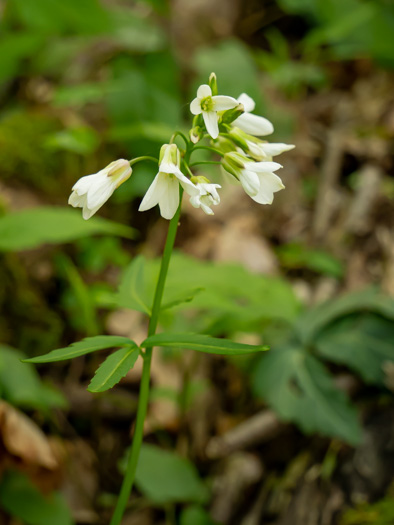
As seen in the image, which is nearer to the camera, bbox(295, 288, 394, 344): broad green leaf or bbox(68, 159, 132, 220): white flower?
bbox(68, 159, 132, 220): white flower

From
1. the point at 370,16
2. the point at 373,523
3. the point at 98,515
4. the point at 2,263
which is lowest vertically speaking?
the point at 98,515

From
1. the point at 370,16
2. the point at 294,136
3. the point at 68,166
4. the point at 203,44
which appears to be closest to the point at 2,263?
the point at 68,166

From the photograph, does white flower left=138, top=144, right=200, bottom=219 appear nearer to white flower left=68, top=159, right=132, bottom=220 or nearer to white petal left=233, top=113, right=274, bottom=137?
white flower left=68, top=159, right=132, bottom=220

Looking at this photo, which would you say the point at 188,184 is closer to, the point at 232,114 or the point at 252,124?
the point at 232,114

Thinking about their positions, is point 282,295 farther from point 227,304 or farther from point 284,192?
point 284,192

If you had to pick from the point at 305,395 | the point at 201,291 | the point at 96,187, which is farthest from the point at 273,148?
the point at 305,395

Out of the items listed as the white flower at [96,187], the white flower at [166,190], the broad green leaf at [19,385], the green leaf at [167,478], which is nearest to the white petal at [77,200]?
the white flower at [96,187]

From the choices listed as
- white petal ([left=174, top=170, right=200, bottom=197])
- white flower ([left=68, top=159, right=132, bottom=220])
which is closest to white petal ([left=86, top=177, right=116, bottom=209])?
white flower ([left=68, top=159, right=132, bottom=220])
